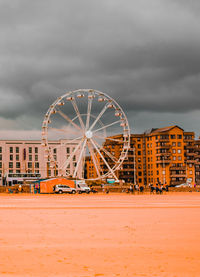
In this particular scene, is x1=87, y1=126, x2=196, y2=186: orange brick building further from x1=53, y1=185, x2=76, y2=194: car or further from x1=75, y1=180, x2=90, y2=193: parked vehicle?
x1=53, y1=185, x2=76, y2=194: car

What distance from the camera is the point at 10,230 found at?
17.3 m

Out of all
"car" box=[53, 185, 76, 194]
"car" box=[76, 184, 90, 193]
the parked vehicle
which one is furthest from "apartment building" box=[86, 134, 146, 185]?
"car" box=[53, 185, 76, 194]

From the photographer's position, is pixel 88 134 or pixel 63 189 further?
pixel 88 134

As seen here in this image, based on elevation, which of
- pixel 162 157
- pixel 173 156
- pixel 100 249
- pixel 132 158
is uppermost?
pixel 173 156

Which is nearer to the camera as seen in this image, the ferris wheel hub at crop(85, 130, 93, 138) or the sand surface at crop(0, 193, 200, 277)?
the sand surface at crop(0, 193, 200, 277)

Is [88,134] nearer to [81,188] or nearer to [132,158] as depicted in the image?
[81,188]

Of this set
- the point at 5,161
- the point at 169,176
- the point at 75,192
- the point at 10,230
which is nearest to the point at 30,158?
the point at 5,161

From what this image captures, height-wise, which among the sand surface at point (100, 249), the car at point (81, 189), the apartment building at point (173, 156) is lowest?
the car at point (81, 189)

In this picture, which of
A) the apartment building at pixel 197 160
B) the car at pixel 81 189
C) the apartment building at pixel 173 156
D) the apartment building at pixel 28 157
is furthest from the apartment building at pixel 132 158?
the car at pixel 81 189

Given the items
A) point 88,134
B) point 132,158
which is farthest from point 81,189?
point 132,158

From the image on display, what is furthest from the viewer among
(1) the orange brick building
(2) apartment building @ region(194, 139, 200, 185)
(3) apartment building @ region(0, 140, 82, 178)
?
(3) apartment building @ region(0, 140, 82, 178)

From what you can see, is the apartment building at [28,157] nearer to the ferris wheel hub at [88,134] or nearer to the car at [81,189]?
the ferris wheel hub at [88,134]

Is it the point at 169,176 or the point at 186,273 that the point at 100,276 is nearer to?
the point at 186,273

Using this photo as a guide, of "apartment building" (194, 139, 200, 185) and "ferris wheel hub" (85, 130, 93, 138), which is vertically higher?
"ferris wheel hub" (85, 130, 93, 138)
